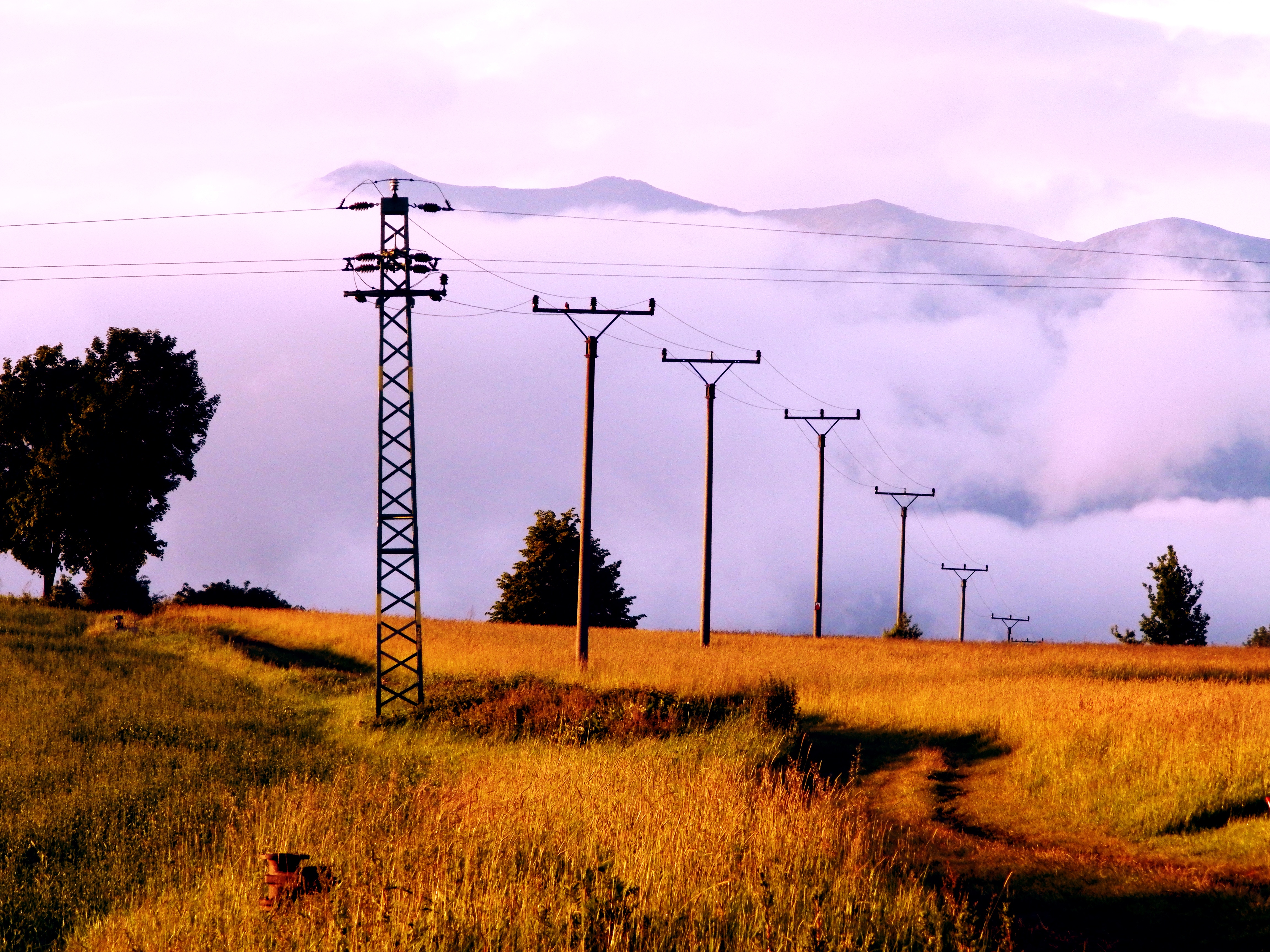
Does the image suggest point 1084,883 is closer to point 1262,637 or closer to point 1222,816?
point 1222,816

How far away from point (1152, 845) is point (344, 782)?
36.1 ft

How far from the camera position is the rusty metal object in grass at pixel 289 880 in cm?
955

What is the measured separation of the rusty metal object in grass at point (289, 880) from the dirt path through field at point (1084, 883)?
5649mm

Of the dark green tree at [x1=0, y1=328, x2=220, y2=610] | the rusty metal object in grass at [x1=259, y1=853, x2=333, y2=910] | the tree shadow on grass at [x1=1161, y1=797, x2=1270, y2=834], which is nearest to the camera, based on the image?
the rusty metal object in grass at [x1=259, y1=853, x2=333, y2=910]

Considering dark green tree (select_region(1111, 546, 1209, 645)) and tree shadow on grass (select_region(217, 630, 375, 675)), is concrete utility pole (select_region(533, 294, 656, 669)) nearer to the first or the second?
tree shadow on grass (select_region(217, 630, 375, 675))

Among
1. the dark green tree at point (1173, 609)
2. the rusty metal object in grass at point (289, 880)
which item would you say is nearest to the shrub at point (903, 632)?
the dark green tree at point (1173, 609)

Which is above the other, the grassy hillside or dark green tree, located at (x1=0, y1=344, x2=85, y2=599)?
dark green tree, located at (x1=0, y1=344, x2=85, y2=599)

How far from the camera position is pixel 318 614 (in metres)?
53.8

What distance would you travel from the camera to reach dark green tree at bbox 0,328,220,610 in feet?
187

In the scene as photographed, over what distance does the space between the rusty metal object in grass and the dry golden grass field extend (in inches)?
5.8

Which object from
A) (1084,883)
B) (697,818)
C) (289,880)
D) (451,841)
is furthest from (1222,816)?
(289,880)

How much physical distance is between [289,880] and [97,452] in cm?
5343

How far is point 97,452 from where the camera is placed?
5712 centimetres

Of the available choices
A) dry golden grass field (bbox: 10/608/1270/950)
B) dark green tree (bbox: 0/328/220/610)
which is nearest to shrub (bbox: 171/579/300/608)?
dark green tree (bbox: 0/328/220/610)
